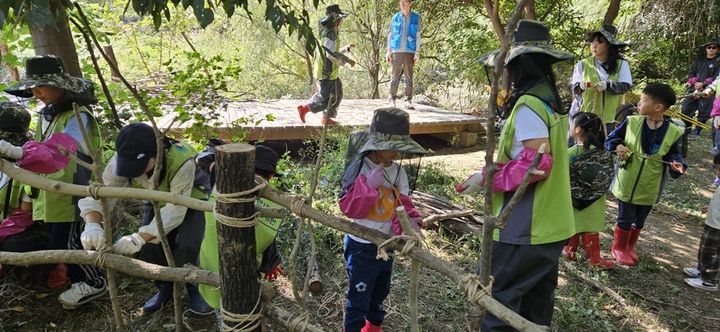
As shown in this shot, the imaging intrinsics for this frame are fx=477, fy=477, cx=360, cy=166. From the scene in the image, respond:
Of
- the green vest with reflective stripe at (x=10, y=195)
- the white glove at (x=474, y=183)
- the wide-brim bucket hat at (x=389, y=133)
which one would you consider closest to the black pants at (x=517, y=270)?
the white glove at (x=474, y=183)

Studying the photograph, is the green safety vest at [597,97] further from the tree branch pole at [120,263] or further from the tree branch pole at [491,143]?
the tree branch pole at [120,263]

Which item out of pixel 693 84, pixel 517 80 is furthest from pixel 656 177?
pixel 693 84

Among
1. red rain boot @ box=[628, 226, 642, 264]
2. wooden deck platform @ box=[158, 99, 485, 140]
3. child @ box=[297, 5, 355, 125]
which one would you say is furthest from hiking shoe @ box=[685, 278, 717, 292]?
wooden deck platform @ box=[158, 99, 485, 140]

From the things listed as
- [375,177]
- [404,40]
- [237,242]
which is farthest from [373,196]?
[404,40]

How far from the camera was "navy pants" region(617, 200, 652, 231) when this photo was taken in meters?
3.89

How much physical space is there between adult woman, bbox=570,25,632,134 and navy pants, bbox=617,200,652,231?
1.18 metres

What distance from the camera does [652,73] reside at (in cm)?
1178

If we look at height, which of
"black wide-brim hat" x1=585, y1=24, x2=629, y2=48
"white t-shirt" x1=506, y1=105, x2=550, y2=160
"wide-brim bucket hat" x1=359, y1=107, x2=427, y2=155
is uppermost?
"black wide-brim hat" x1=585, y1=24, x2=629, y2=48

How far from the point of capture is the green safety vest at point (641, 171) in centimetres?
371

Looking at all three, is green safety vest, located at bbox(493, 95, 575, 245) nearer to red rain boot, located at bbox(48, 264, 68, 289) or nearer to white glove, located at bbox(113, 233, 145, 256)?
white glove, located at bbox(113, 233, 145, 256)

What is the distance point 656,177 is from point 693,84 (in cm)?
522

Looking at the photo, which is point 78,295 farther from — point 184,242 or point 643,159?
point 643,159

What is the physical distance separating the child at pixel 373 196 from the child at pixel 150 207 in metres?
0.89

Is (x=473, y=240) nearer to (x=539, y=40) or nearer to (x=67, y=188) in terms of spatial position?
(x=539, y=40)
